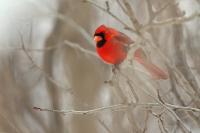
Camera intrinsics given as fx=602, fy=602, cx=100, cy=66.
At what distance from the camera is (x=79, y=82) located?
6.11 meters

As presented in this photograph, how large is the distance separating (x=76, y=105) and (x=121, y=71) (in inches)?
75.8

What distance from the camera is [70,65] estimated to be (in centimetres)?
608

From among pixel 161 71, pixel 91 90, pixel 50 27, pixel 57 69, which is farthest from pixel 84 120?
pixel 161 71

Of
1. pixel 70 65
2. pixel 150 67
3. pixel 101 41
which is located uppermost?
pixel 101 41

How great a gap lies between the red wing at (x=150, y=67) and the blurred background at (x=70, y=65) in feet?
0.14

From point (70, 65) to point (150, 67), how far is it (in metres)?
2.48

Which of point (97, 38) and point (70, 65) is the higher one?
point (97, 38)

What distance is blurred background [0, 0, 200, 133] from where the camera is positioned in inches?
153

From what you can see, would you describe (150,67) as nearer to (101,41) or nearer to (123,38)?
(123,38)

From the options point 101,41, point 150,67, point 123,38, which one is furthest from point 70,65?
point 150,67

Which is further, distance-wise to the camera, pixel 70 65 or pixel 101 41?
pixel 70 65

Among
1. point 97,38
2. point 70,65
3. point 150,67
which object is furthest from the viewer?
point 70,65

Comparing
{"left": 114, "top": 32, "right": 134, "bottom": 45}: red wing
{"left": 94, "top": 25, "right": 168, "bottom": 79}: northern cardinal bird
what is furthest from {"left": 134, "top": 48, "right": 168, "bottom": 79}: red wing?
{"left": 114, "top": 32, "right": 134, "bottom": 45}: red wing

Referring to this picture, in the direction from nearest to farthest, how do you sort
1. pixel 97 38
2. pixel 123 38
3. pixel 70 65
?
pixel 123 38
pixel 97 38
pixel 70 65
